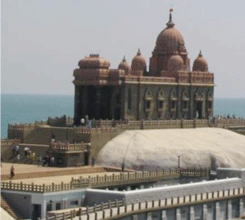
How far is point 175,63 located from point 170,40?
3.67m

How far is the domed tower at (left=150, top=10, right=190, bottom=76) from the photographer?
118000mm

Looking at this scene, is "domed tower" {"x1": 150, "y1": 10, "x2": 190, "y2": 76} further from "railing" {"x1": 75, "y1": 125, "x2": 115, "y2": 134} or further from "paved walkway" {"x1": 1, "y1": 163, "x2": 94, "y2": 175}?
"paved walkway" {"x1": 1, "y1": 163, "x2": 94, "y2": 175}

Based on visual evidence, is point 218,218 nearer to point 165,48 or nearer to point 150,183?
point 150,183

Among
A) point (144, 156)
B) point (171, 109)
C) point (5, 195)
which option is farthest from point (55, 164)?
point (171, 109)

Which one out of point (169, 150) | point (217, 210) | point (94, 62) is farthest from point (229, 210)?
point (94, 62)

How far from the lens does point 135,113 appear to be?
360 feet

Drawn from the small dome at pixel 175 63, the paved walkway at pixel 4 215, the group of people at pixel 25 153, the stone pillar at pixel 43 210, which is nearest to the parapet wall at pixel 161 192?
the stone pillar at pixel 43 210

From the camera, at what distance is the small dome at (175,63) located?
11519 centimetres

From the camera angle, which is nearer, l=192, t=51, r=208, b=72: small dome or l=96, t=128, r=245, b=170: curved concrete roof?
l=96, t=128, r=245, b=170: curved concrete roof

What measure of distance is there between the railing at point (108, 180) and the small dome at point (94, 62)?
1590cm

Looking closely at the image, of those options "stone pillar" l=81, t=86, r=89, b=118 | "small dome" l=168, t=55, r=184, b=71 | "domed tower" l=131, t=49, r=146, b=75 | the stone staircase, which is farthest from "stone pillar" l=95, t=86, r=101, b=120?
the stone staircase

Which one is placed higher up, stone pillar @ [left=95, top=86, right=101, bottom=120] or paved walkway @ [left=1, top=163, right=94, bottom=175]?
stone pillar @ [left=95, top=86, right=101, bottom=120]

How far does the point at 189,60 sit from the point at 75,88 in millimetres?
17735

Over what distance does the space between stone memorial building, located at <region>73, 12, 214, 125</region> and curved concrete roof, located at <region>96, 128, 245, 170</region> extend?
505 centimetres
